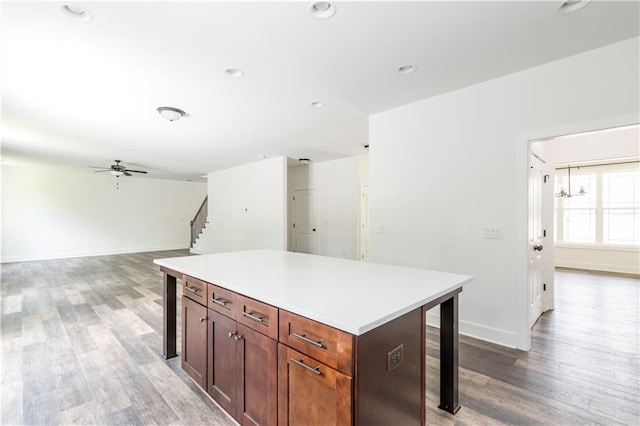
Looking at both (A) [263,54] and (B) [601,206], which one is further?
(B) [601,206]

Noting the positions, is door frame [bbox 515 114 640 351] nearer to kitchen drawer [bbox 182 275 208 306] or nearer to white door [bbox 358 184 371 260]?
kitchen drawer [bbox 182 275 208 306]

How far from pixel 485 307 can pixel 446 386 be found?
1.38m

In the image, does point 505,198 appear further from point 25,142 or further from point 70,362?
point 25,142

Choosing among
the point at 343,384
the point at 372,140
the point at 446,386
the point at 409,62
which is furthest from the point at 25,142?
the point at 446,386

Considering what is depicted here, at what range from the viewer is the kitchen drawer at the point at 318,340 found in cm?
113

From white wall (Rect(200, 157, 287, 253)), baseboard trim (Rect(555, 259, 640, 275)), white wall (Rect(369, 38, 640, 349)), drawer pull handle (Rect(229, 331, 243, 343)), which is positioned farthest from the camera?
white wall (Rect(200, 157, 287, 253))

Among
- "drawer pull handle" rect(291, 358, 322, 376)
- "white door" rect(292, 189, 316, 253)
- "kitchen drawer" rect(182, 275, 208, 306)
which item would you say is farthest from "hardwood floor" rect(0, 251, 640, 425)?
"white door" rect(292, 189, 316, 253)

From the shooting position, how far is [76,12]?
1.86 meters

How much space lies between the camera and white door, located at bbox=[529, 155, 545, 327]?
2989 mm

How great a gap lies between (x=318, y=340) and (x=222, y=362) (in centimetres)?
94

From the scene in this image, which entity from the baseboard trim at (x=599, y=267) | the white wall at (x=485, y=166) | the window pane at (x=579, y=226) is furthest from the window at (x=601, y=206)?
the white wall at (x=485, y=166)

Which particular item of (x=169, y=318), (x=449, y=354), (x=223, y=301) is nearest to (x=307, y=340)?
(x=223, y=301)

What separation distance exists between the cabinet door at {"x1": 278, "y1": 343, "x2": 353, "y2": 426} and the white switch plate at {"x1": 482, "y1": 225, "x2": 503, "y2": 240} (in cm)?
242

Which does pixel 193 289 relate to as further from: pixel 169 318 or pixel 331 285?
pixel 331 285
